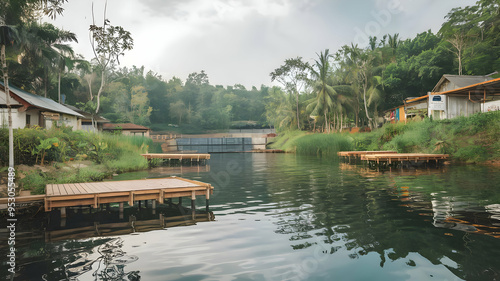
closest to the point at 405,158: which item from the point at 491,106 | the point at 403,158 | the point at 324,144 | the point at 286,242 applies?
the point at 403,158

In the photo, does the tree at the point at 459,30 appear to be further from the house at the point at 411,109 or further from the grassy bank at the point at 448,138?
the grassy bank at the point at 448,138

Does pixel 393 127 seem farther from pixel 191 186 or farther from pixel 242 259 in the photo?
pixel 242 259

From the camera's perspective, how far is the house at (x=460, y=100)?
26514 millimetres

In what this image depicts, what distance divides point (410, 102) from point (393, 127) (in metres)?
8.19

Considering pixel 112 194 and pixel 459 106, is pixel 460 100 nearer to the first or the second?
pixel 459 106

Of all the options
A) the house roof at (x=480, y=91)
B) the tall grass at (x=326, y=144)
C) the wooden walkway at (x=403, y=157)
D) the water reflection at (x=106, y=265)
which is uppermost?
the house roof at (x=480, y=91)

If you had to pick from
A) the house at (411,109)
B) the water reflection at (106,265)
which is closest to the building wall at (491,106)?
the house at (411,109)

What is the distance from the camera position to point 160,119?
295ft

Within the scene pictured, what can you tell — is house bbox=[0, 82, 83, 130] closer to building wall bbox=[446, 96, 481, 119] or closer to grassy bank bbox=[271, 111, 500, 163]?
grassy bank bbox=[271, 111, 500, 163]

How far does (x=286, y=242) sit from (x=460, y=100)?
28.2 m

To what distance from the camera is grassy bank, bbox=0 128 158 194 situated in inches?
504

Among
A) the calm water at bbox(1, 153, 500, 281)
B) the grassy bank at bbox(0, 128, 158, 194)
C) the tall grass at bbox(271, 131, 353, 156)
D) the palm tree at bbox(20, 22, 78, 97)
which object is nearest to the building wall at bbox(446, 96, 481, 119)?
the tall grass at bbox(271, 131, 353, 156)

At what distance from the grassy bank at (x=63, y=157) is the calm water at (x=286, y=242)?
4.01 metres

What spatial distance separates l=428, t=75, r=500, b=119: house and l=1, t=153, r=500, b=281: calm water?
18.2 meters
